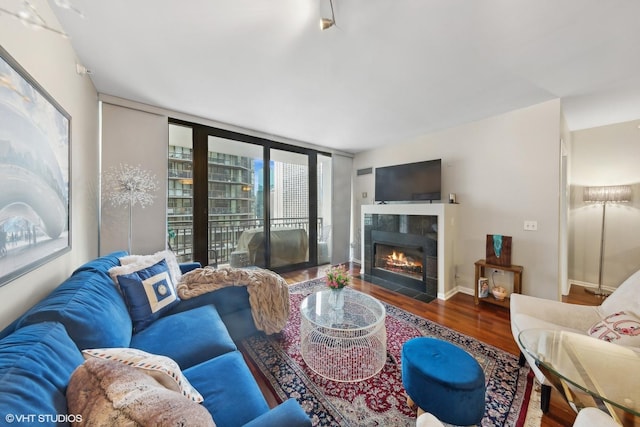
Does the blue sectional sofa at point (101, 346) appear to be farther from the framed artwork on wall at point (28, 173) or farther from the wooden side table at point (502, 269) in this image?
the wooden side table at point (502, 269)

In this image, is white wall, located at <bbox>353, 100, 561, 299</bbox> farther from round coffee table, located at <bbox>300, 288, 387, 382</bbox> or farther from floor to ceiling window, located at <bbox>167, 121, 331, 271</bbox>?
floor to ceiling window, located at <bbox>167, 121, 331, 271</bbox>

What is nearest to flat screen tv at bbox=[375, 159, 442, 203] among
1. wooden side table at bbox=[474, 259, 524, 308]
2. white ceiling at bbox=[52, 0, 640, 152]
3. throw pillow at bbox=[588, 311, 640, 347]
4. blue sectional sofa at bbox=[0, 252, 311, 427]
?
white ceiling at bbox=[52, 0, 640, 152]

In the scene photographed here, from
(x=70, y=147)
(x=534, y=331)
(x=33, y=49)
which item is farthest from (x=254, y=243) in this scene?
(x=534, y=331)

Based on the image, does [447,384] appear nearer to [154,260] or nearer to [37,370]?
[37,370]

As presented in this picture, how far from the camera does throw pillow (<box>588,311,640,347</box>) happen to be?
1.23 metres

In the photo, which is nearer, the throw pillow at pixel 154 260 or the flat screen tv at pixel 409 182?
the throw pillow at pixel 154 260

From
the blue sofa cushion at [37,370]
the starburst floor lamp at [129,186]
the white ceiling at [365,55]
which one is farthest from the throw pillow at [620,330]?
the starburst floor lamp at [129,186]

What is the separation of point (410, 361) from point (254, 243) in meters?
3.01

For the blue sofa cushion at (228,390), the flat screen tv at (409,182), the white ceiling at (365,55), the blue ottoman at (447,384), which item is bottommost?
the blue ottoman at (447,384)

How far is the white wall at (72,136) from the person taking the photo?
3.49ft

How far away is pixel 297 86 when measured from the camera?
2.26 meters

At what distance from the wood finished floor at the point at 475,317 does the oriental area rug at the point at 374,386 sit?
10cm

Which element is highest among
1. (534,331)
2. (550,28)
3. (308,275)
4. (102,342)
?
(550,28)

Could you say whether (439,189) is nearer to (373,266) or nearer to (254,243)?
(373,266)
